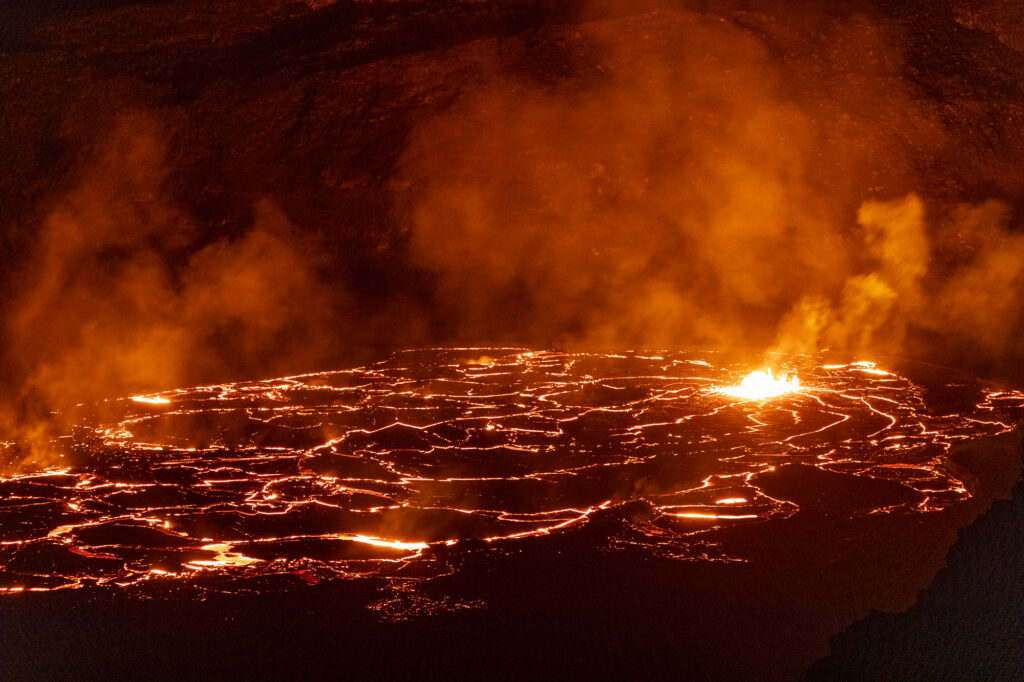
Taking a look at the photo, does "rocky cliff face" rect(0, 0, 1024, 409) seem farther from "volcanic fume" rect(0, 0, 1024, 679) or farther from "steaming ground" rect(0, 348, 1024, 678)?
"steaming ground" rect(0, 348, 1024, 678)

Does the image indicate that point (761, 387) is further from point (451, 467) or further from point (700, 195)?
point (700, 195)

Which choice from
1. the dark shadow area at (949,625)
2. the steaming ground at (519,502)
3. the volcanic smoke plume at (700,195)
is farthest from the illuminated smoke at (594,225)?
the dark shadow area at (949,625)

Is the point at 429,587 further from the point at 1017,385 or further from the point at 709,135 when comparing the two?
the point at 709,135

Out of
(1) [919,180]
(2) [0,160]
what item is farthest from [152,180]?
(1) [919,180]

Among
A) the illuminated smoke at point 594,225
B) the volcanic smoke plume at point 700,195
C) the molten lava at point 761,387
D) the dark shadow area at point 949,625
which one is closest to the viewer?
the dark shadow area at point 949,625

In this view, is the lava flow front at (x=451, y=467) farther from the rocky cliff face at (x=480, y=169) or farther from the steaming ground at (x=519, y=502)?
the rocky cliff face at (x=480, y=169)
